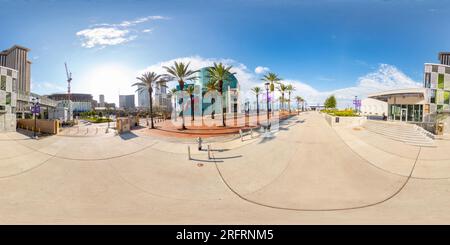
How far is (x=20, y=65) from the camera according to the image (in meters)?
4.57

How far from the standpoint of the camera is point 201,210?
3.60 m

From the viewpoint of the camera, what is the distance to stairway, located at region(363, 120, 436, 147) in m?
5.97

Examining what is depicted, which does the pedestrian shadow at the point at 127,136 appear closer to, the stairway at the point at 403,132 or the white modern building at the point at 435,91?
the stairway at the point at 403,132

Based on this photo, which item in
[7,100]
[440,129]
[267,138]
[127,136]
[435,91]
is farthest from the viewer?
[435,91]

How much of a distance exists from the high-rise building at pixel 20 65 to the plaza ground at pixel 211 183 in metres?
1.14

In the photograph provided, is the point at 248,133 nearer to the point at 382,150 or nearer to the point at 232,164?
the point at 232,164

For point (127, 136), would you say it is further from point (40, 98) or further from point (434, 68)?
point (434, 68)

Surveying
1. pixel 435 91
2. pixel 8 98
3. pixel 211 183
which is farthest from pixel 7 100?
pixel 435 91

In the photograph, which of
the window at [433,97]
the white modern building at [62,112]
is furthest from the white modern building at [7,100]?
the window at [433,97]

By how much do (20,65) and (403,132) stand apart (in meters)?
12.8

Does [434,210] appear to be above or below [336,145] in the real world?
below

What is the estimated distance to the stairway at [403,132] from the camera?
19.6 feet
